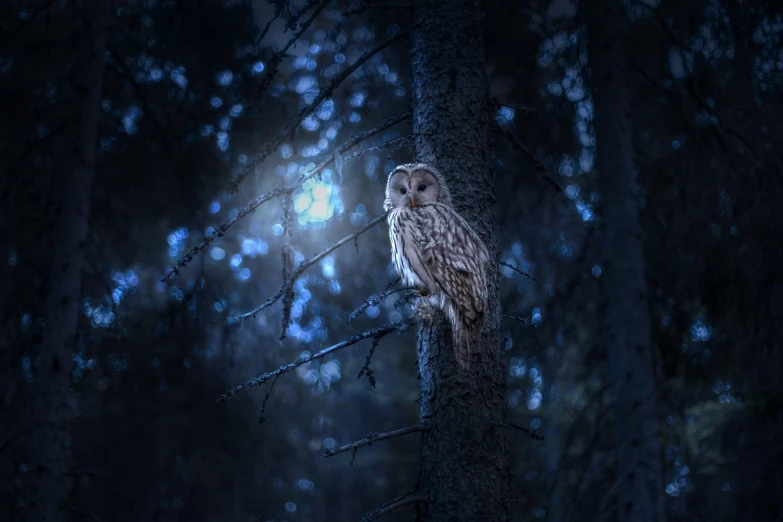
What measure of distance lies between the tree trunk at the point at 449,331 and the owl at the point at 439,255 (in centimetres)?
7

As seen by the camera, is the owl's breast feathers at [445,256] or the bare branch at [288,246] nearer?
the owl's breast feathers at [445,256]

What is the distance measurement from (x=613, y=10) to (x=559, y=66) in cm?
68

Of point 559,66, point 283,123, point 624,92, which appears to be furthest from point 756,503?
point 283,123

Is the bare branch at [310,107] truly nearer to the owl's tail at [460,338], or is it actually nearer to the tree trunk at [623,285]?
the owl's tail at [460,338]

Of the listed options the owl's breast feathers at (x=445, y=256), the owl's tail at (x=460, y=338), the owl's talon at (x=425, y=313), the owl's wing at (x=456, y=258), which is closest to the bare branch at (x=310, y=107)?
the owl's breast feathers at (x=445, y=256)

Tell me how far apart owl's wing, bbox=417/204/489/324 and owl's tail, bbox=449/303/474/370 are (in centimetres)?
3

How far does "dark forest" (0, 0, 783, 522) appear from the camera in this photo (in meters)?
5.59

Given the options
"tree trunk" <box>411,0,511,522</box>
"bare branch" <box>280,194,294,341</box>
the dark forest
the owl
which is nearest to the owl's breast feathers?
the owl

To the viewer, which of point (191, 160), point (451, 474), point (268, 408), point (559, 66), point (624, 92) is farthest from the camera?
point (268, 408)

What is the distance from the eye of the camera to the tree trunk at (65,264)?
5664 mm

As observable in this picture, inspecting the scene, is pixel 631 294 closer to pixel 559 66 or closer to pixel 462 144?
pixel 559 66

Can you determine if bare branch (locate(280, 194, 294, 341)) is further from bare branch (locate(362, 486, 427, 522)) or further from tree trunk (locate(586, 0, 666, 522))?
tree trunk (locate(586, 0, 666, 522))

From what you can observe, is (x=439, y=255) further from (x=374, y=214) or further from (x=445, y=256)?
(x=374, y=214)

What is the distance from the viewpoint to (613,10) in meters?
6.15
